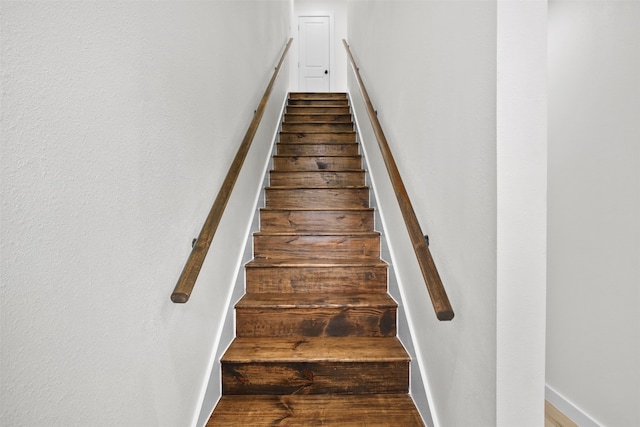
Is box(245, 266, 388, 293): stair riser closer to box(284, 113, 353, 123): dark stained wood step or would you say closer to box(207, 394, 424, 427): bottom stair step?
box(207, 394, 424, 427): bottom stair step

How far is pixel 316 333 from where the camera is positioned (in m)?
1.63

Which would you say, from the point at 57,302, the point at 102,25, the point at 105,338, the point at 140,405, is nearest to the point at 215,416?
the point at 140,405

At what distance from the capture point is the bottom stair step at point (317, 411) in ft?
4.12

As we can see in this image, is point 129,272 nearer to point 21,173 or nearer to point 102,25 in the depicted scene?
point 21,173

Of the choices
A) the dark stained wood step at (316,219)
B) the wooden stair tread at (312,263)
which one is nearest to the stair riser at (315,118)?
the dark stained wood step at (316,219)

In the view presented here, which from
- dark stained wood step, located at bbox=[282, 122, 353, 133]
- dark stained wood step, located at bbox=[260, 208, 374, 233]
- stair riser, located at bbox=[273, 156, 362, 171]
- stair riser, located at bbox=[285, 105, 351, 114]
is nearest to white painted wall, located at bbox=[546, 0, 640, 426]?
dark stained wood step, located at bbox=[260, 208, 374, 233]

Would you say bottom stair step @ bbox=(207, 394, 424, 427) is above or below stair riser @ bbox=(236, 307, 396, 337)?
below

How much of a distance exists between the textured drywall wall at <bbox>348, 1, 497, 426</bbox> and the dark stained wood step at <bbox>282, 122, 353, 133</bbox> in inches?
66.8

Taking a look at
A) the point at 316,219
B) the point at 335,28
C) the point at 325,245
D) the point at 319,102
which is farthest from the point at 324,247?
the point at 335,28

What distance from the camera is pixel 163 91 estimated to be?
1006 mm

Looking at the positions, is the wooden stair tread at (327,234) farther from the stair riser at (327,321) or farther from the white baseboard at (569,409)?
the white baseboard at (569,409)

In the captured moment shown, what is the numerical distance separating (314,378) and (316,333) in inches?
9.4

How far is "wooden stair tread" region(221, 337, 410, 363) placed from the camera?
1.43 metres

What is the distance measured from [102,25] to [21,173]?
0.40 meters
